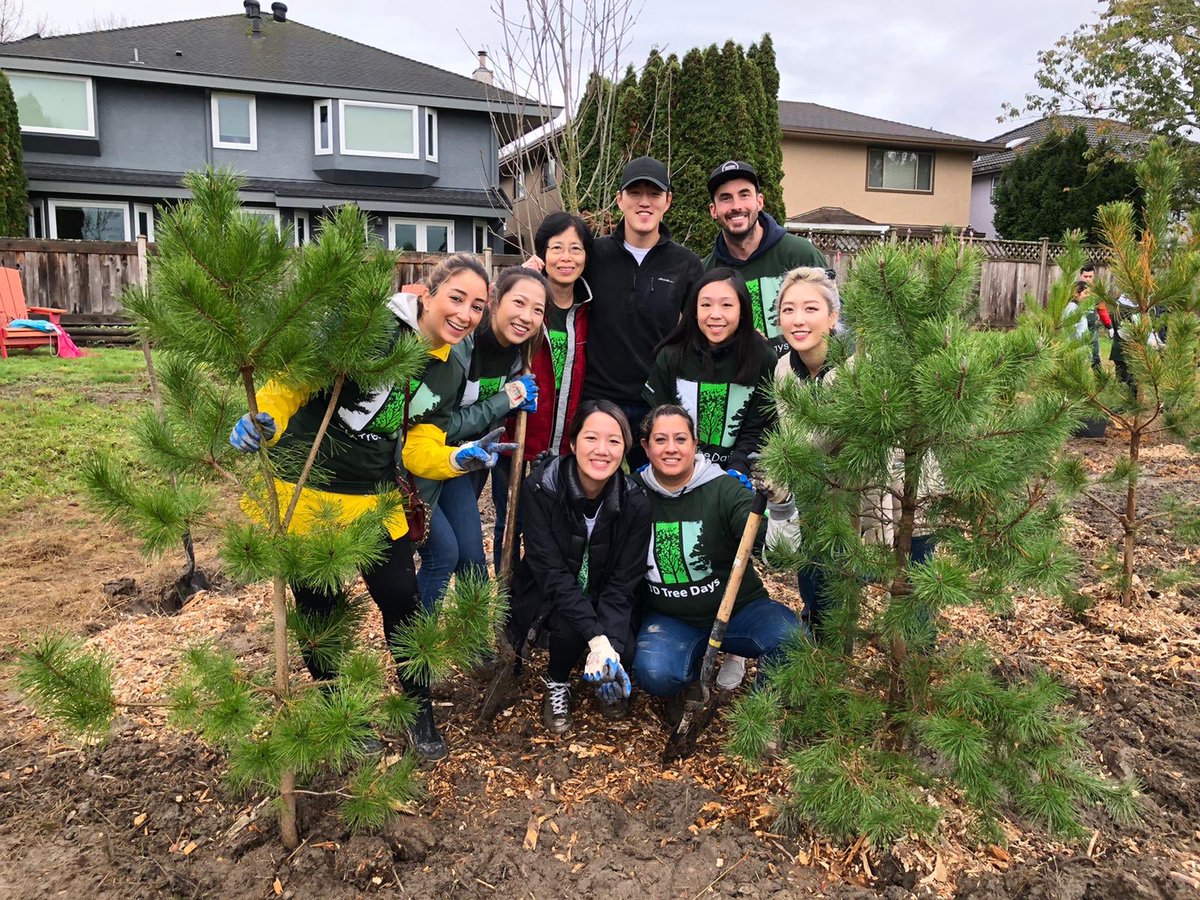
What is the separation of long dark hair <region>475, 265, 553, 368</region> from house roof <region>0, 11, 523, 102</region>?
58.4 feet

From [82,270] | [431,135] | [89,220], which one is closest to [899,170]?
[431,135]

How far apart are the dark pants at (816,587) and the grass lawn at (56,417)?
3742mm

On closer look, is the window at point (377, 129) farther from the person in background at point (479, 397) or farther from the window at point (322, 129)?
the person in background at point (479, 397)

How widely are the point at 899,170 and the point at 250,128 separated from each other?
18547mm

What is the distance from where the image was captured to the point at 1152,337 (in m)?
4.48

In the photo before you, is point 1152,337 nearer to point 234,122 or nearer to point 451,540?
point 451,540

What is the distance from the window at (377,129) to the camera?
22.0 m

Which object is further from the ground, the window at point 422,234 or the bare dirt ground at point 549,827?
the window at point 422,234

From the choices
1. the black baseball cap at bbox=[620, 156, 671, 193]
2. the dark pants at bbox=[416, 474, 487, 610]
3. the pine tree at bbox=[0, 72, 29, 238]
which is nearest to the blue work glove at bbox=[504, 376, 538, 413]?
the dark pants at bbox=[416, 474, 487, 610]

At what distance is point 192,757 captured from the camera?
3025 millimetres

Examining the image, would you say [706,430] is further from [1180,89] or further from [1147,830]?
[1180,89]

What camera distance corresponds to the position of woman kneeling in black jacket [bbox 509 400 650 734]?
3.18m

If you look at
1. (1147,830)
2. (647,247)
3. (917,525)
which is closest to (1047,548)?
(917,525)

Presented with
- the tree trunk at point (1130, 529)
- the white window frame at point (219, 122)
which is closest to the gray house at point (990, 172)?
the white window frame at point (219, 122)
